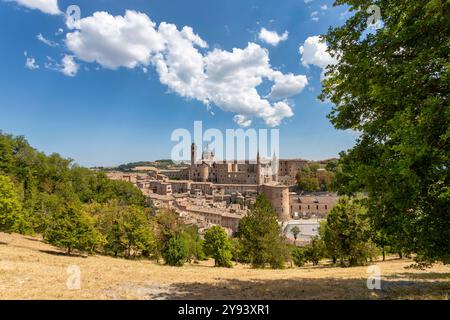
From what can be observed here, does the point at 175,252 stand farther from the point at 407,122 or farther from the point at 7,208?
the point at 407,122

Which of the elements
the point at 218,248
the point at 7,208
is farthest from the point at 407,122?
the point at 218,248

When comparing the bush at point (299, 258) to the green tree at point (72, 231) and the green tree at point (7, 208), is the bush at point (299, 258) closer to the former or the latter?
the green tree at point (72, 231)

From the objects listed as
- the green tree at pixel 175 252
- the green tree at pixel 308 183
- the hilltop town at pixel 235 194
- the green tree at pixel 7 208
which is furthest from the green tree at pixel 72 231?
the green tree at pixel 308 183

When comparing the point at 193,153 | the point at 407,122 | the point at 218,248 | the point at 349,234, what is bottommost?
the point at 218,248

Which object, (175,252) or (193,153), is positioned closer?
(175,252)
